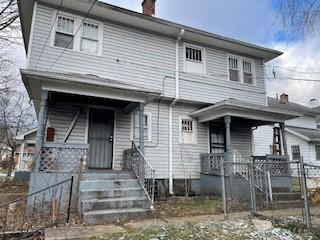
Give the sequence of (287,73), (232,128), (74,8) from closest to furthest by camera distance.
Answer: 1. (74,8)
2. (232,128)
3. (287,73)

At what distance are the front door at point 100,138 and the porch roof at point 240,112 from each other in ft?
12.4

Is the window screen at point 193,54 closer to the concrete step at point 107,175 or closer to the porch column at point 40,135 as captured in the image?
the concrete step at point 107,175

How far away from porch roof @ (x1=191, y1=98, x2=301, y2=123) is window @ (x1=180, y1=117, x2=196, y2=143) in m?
0.38

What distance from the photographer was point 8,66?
1503 centimetres

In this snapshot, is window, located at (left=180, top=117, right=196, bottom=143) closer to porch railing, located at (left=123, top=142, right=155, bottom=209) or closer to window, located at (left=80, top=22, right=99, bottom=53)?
porch railing, located at (left=123, top=142, right=155, bottom=209)

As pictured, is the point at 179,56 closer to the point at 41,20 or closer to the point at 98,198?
the point at 41,20

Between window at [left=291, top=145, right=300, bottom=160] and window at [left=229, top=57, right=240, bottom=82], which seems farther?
window at [left=291, top=145, right=300, bottom=160]

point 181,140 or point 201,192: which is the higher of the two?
point 181,140

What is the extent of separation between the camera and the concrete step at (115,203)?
20.9 feet

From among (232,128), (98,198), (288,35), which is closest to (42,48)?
(98,198)

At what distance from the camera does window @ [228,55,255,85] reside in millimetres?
12637

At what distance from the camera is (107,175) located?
25.8 ft

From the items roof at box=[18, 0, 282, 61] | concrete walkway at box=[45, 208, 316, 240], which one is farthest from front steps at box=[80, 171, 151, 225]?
roof at box=[18, 0, 282, 61]

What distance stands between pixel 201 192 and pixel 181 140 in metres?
2.35
